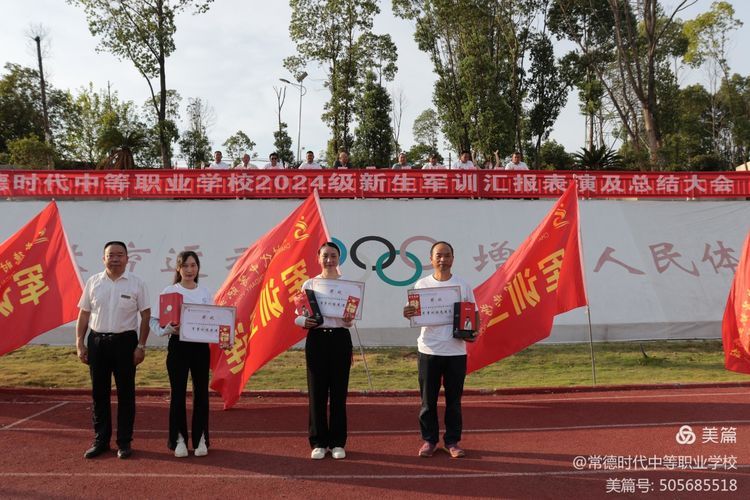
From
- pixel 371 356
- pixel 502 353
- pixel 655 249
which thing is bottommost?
pixel 371 356

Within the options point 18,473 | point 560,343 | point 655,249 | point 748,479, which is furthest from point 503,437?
point 655,249

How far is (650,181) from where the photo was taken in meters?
11.9

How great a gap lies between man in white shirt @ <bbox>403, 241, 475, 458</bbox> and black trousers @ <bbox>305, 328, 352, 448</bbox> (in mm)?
547

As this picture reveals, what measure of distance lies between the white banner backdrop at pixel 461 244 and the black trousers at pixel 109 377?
5656 mm

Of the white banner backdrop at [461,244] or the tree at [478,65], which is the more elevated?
the tree at [478,65]

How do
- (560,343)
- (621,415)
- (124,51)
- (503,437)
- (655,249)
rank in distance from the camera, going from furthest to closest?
1. (124,51)
2. (655,249)
3. (560,343)
4. (621,415)
5. (503,437)

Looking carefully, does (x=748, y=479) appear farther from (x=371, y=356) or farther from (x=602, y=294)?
(x=602, y=294)

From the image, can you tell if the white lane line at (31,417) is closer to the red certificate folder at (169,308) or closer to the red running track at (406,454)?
the red running track at (406,454)

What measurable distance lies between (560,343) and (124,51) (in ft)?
63.9

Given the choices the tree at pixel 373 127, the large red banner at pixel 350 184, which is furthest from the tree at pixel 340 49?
the large red banner at pixel 350 184

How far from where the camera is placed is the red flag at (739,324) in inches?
227

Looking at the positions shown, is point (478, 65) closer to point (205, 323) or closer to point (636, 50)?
point (636, 50)

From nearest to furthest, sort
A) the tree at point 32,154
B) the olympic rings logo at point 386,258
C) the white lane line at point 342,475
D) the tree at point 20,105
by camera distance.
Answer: the white lane line at point 342,475, the olympic rings logo at point 386,258, the tree at point 32,154, the tree at point 20,105

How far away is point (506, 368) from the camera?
860 cm
